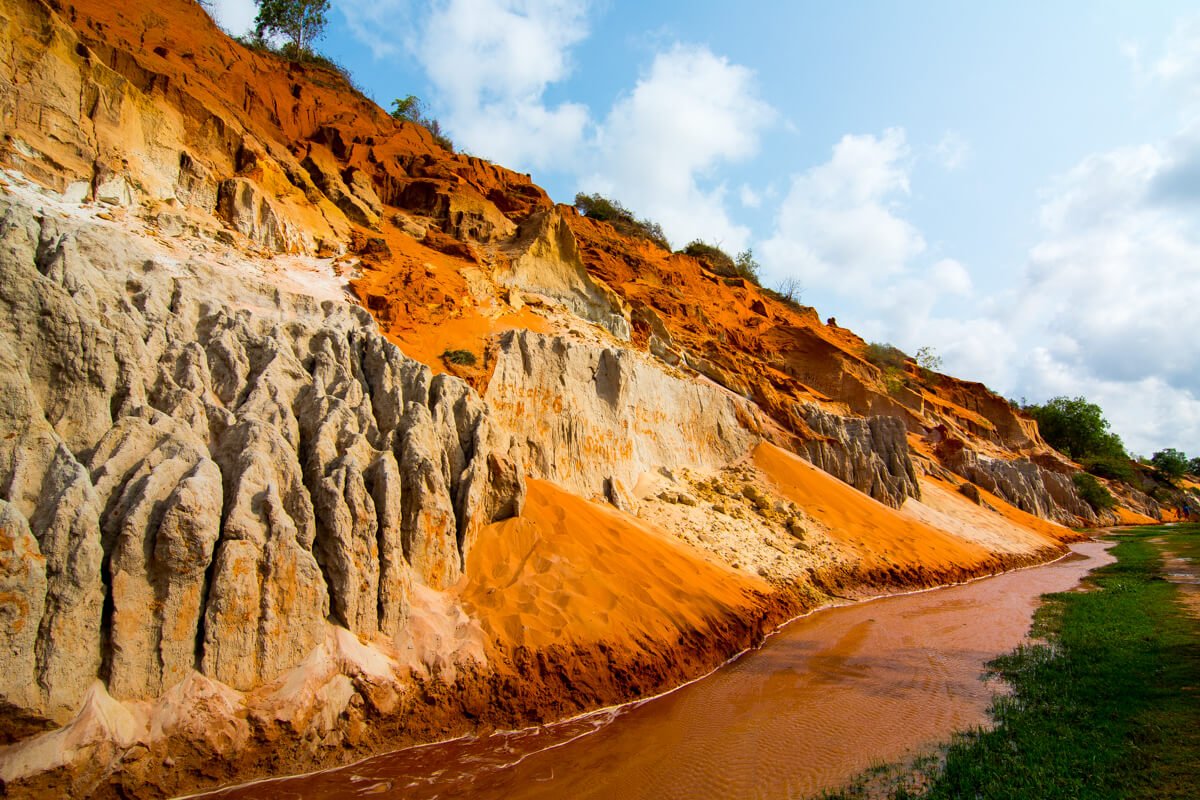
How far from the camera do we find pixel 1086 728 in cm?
679

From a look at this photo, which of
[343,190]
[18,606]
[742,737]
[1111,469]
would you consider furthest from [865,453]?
[1111,469]

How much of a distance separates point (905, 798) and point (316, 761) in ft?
21.3

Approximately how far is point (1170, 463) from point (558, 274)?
256ft

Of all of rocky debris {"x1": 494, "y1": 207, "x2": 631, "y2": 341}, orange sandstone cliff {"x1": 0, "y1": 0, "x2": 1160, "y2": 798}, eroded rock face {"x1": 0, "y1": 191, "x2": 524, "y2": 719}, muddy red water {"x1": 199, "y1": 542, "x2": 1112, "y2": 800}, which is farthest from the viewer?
rocky debris {"x1": 494, "y1": 207, "x2": 631, "y2": 341}

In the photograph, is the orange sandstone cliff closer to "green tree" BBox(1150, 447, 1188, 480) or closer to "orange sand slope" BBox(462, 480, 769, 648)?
"orange sand slope" BBox(462, 480, 769, 648)

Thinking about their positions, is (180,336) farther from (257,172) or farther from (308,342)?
(257,172)

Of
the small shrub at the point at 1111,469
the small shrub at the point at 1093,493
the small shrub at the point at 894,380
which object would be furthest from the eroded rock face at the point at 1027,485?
the small shrub at the point at 1111,469

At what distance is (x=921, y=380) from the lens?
53.5 meters

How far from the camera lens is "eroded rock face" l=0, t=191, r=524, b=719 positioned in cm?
588

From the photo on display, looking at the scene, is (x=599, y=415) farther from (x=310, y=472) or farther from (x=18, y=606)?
(x=18, y=606)

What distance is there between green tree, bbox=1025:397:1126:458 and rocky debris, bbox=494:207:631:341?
61.1 m

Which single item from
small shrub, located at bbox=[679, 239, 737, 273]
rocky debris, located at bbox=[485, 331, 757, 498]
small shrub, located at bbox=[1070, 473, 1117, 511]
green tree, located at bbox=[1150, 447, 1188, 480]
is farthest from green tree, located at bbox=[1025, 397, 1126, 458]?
rocky debris, located at bbox=[485, 331, 757, 498]

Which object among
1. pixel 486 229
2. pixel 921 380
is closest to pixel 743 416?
pixel 486 229

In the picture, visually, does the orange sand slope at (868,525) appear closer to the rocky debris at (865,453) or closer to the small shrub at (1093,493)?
the rocky debris at (865,453)
